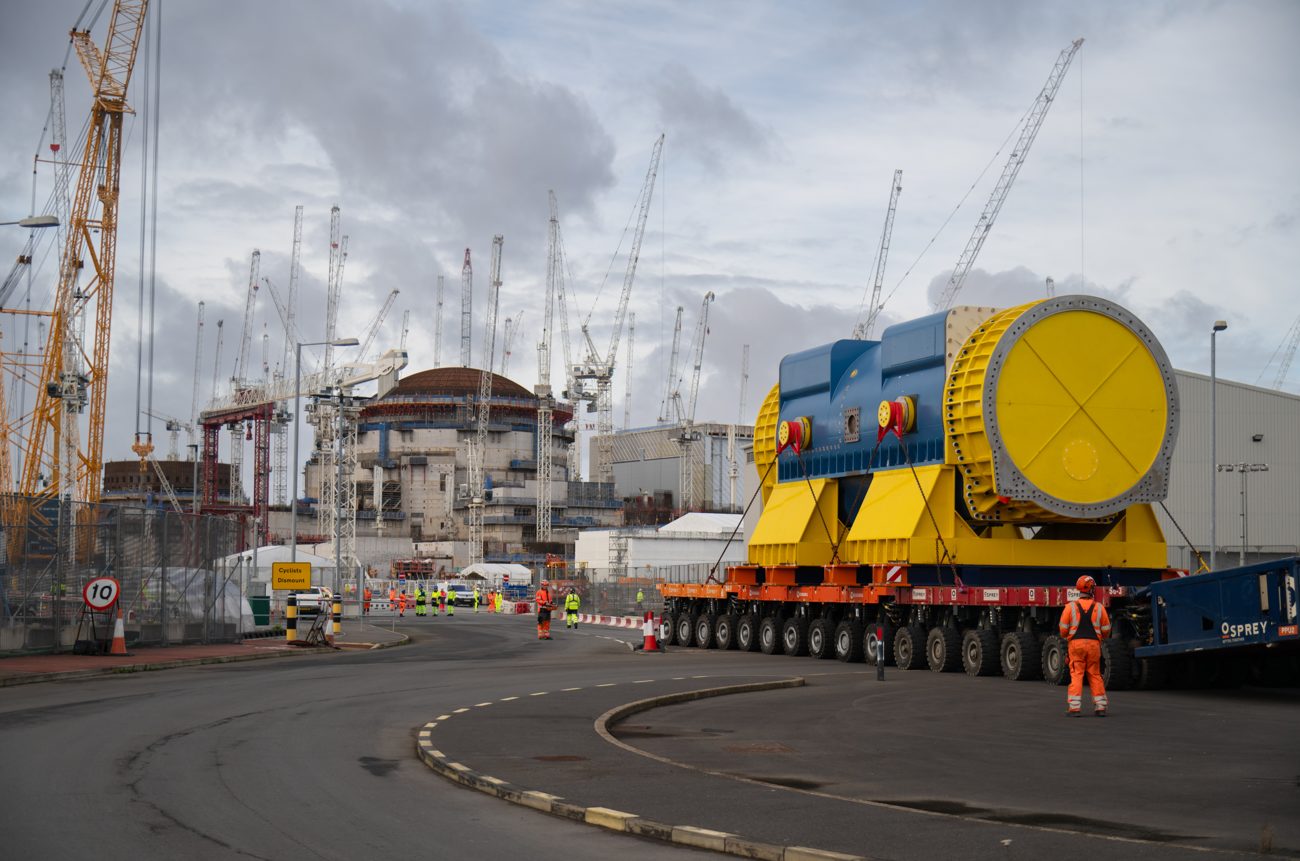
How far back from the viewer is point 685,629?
125 ft

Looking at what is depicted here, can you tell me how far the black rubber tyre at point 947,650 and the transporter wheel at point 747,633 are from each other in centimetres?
814

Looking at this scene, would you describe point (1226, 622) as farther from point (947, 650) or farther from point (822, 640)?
point (822, 640)

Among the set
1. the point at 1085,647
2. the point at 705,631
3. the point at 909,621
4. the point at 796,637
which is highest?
the point at 1085,647

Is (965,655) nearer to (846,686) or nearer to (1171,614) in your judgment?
(846,686)

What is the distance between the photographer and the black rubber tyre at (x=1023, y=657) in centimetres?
2455

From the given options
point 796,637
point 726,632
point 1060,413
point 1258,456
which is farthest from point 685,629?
point 1258,456

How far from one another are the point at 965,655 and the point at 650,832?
17.3 metres

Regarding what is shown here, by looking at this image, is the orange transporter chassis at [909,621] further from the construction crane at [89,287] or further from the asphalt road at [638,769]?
the construction crane at [89,287]

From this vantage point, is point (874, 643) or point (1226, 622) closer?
point (1226, 622)

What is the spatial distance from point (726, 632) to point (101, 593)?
14775 millimetres

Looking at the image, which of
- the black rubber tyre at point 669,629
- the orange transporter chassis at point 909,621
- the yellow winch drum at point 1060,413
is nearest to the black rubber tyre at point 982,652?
the orange transporter chassis at point 909,621

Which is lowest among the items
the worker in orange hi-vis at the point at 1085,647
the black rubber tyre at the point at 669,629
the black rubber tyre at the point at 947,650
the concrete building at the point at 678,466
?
the black rubber tyre at the point at 669,629

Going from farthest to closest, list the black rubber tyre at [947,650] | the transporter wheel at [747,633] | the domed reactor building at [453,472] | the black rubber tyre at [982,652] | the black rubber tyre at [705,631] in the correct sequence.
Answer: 1. the domed reactor building at [453,472]
2. the black rubber tyre at [705,631]
3. the transporter wheel at [747,633]
4. the black rubber tyre at [947,650]
5. the black rubber tyre at [982,652]

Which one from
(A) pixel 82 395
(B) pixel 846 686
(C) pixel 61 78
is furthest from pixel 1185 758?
(C) pixel 61 78
